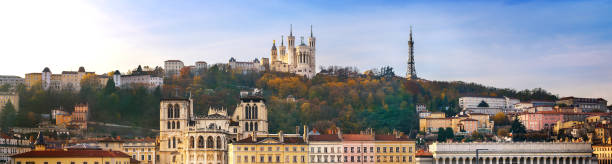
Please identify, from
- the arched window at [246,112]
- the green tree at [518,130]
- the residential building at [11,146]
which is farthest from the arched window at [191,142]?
the green tree at [518,130]

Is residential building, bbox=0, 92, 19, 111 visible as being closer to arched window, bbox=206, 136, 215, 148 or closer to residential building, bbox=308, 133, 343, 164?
arched window, bbox=206, 136, 215, 148

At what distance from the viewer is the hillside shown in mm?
160000

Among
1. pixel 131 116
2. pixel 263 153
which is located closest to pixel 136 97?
pixel 131 116

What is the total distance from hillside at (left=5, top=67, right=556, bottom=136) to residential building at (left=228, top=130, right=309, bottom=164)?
37478 mm

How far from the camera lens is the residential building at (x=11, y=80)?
184000mm

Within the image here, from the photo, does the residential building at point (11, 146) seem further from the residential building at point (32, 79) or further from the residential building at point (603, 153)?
the residential building at point (603, 153)

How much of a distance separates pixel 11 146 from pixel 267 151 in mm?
37249

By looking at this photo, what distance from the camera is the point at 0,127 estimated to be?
15075 cm

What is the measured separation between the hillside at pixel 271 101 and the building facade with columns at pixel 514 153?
34515 millimetres

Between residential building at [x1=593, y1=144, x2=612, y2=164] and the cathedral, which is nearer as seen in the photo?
the cathedral

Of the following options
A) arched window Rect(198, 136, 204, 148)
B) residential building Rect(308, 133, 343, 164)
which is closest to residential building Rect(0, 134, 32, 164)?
arched window Rect(198, 136, 204, 148)

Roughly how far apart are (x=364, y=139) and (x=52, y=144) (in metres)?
43.6

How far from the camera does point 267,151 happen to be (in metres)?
110

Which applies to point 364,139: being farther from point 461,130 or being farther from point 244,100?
point 461,130
